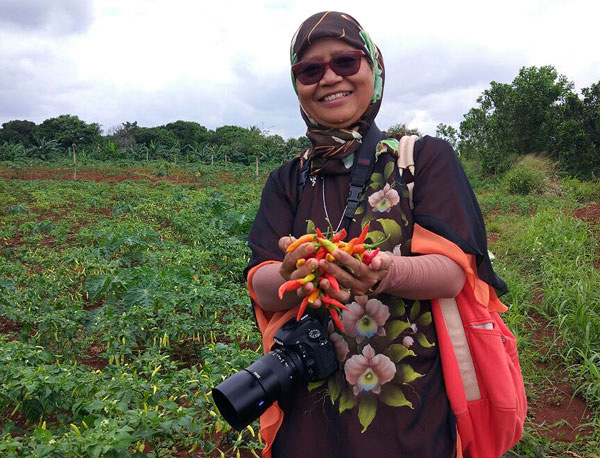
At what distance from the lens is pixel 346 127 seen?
1355 mm

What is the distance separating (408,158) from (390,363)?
1.75 feet

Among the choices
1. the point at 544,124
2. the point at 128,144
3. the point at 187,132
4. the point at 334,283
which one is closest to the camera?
the point at 334,283

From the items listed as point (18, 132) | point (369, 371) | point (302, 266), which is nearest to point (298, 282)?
point (302, 266)

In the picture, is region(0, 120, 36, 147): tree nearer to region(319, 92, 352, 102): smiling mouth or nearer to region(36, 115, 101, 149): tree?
region(36, 115, 101, 149): tree

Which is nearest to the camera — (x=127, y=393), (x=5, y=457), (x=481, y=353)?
(x=481, y=353)

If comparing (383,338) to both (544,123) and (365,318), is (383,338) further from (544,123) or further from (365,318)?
(544,123)

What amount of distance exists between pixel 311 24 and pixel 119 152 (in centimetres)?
3375

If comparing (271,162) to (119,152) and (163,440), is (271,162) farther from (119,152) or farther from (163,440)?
(163,440)

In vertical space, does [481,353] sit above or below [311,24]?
below

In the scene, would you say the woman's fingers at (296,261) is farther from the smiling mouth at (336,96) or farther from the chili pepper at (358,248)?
the smiling mouth at (336,96)

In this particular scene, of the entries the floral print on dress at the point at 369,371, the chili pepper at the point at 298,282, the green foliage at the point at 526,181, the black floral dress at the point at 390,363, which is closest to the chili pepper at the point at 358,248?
the chili pepper at the point at 298,282

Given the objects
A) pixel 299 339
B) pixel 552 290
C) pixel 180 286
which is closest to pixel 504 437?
pixel 299 339

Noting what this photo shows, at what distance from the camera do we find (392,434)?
116 centimetres

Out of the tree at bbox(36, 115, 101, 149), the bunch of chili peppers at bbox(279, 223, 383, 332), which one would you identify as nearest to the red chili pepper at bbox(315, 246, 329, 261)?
the bunch of chili peppers at bbox(279, 223, 383, 332)
